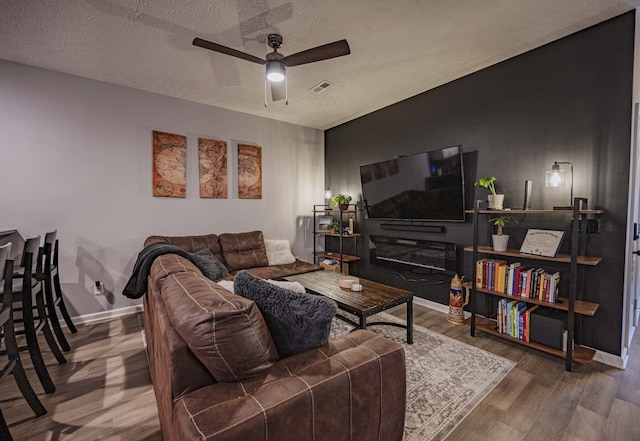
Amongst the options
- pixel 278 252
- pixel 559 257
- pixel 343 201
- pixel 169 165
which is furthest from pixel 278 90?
pixel 559 257

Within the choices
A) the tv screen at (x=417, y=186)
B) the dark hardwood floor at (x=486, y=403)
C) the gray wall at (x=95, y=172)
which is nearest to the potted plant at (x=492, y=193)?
the tv screen at (x=417, y=186)

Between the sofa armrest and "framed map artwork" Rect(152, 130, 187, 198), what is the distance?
326 centimetres

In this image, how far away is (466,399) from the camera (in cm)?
189

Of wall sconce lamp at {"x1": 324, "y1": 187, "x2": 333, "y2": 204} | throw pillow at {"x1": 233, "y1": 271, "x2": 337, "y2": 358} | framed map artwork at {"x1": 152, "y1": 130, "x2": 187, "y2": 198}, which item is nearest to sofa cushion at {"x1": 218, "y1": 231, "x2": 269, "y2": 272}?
framed map artwork at {"x1": 152, "y1": 130, "x2": 187, "y2": 198}

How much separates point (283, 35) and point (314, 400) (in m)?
2.69

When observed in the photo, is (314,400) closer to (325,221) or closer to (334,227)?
(334,227)

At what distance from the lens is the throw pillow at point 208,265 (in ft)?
10.4

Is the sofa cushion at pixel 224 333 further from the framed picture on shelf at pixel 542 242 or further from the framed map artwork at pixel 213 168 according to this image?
the framed map artwork at pixel 213 168

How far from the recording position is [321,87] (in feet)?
11.3

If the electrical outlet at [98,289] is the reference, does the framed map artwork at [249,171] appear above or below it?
above

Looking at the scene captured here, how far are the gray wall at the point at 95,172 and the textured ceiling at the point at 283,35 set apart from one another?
0.28 metres

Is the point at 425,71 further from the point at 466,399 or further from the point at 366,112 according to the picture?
the point at 466,399

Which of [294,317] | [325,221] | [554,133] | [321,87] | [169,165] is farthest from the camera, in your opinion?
[325,221]

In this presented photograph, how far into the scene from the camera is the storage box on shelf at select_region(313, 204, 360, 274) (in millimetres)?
4520
